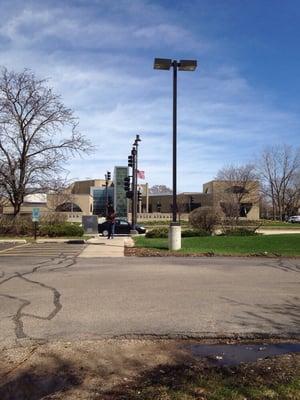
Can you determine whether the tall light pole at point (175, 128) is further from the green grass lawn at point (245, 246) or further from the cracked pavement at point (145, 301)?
the cracked pavement at point (145, 301)

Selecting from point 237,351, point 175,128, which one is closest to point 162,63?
point 175,128

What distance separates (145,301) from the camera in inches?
352

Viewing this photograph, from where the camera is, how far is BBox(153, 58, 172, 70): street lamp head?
19.0 meters

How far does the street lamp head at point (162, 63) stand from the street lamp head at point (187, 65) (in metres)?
0.51

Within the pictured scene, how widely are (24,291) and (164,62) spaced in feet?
38.6

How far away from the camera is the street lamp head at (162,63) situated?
19.0 m

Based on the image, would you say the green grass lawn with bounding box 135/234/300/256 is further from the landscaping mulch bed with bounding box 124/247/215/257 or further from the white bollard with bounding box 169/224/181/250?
the landscaping mulch bed with bounding box 124/247/215/257

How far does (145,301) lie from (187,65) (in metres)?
12.6

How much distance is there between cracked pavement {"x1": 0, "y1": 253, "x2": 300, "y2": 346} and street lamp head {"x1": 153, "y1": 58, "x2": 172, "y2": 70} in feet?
26.5

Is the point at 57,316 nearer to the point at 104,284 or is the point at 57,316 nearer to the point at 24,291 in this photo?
the point at 24,291

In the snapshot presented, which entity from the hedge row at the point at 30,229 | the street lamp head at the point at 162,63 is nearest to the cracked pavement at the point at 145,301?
the street lamp head at the point at 162,63

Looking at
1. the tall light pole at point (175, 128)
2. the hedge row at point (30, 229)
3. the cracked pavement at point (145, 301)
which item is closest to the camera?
the cracked pavement at point (145, 301)

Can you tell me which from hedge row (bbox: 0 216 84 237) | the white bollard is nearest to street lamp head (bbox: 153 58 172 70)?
the white bollard

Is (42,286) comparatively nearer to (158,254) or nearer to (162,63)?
(158,254)
